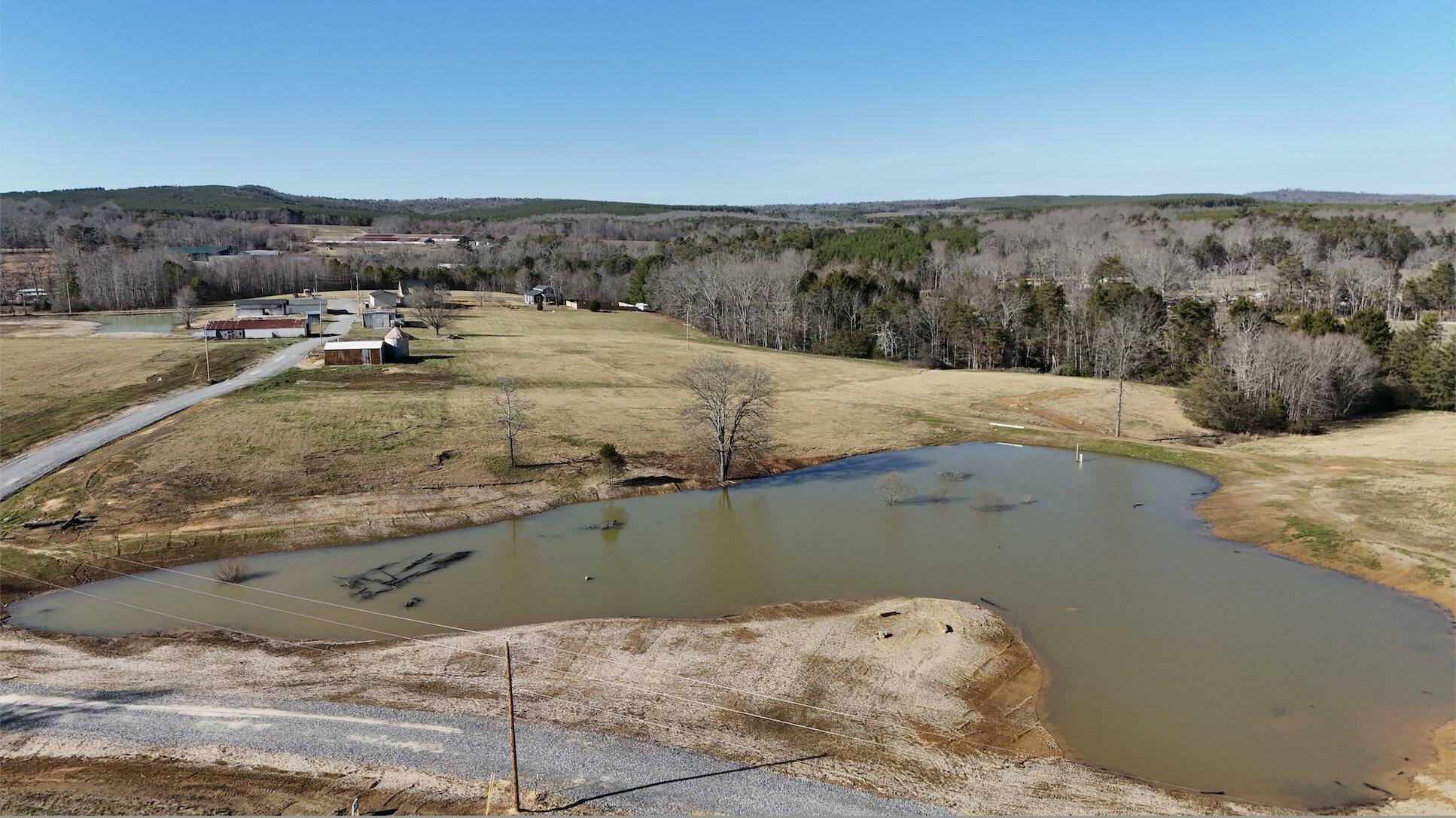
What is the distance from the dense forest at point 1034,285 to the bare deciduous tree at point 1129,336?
215 millimetres

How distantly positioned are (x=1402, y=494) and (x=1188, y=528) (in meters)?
9.34

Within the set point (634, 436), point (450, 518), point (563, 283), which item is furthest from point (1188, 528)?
point (563, 283)

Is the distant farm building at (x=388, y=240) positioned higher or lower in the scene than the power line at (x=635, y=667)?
higher

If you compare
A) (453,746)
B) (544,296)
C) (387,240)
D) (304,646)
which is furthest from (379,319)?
(387,240)

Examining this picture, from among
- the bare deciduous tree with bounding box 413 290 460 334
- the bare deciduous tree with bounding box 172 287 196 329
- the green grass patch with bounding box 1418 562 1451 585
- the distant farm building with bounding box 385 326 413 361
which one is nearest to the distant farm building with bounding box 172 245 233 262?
the bare deciduous tree with bounding box 172 287 196 329

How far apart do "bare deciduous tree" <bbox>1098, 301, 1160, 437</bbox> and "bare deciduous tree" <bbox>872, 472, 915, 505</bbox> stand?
113 feet

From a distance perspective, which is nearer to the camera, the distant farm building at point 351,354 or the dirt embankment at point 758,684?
the dirt embankment at point 758,684

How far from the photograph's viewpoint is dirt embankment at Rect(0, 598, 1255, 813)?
16547mm

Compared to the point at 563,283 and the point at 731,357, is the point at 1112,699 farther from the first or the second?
the point at 563,283

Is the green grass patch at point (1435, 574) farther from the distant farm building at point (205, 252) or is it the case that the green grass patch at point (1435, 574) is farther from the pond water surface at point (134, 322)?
the distant farm building at point (205, 252)

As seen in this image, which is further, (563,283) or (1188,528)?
(563,283)

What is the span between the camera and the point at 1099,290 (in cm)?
7344

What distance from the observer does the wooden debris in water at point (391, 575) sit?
26.4 metres

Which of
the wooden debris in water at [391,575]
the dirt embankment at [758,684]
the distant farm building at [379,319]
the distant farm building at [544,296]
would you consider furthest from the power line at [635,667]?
the distant farm building at [544,296]
